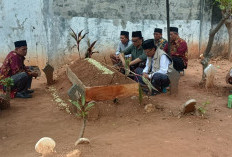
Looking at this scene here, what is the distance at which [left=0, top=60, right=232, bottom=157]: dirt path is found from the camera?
2.73 metres

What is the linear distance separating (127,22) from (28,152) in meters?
6.48

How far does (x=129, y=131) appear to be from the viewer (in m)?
3.40

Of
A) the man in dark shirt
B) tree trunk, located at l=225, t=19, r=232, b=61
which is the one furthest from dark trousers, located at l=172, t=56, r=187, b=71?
tree trunk, located at l=225, t=19, r=232, b=61

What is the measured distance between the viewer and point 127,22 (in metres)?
8.55

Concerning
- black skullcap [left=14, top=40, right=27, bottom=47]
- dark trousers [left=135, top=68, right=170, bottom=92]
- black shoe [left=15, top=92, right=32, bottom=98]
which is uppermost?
black skullcap [left=14, top=40, right=27, bottom=47]

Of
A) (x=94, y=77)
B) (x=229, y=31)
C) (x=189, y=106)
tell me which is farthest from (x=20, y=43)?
(x=229, y=31)

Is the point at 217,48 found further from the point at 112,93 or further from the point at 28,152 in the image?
the point at 28,152

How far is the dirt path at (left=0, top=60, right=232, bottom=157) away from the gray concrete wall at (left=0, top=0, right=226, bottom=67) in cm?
273

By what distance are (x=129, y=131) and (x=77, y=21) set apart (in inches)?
206

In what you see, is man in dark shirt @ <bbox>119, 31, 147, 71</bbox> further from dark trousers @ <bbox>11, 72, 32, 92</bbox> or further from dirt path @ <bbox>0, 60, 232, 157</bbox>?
dark trousers @ <bbox>11, 72, 32, 92</bbox>

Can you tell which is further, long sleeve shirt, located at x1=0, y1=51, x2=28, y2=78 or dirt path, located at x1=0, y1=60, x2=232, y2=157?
long sleeve shirt, located at x1=0, y1=51, x2=28, y2=78

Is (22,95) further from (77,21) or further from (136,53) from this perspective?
(77,21)

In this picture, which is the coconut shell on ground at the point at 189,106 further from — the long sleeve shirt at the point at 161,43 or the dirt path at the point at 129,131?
the long sleeve shirt at the point at 161,43

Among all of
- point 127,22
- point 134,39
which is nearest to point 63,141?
point 134,39
